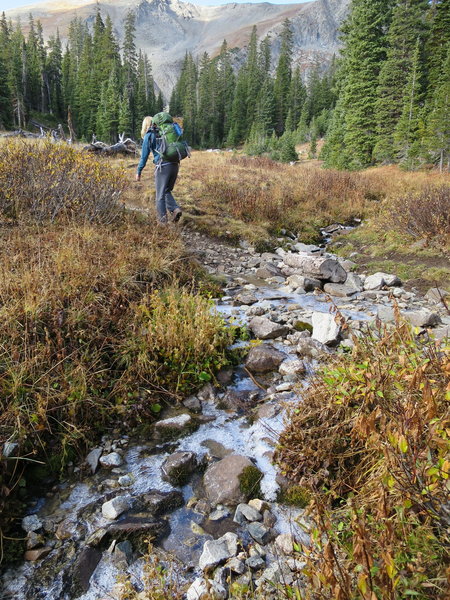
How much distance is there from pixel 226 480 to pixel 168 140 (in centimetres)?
677

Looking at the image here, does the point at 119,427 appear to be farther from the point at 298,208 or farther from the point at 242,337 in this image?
the point at 298,208

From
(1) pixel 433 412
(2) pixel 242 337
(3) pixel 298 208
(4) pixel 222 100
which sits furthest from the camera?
(4) pixel 222 100

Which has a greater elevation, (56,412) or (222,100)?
(222,100)

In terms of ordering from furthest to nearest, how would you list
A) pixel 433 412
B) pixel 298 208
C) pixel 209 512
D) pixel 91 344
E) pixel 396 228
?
pixel 298 208
pixel 396 228
pixel 91 344
pixel 209 512
pixel 433 412

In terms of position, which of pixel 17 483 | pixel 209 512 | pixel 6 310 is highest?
pixel 6 310

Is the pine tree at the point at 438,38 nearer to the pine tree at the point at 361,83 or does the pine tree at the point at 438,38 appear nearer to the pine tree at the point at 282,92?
the pine tree at the point at 361,83

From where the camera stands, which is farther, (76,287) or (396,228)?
(396,228)

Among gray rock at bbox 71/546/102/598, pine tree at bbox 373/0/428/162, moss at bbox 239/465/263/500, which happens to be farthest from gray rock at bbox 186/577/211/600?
pine tree at bbox 373/0/428/162

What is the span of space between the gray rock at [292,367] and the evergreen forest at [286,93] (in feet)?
84.8

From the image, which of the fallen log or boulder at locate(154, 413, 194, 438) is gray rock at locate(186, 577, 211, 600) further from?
the fallen log

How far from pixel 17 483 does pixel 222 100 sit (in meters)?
89.4

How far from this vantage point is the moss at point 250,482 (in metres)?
2.80

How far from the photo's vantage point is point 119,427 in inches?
138

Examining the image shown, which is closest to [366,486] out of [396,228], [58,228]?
[58,228]
